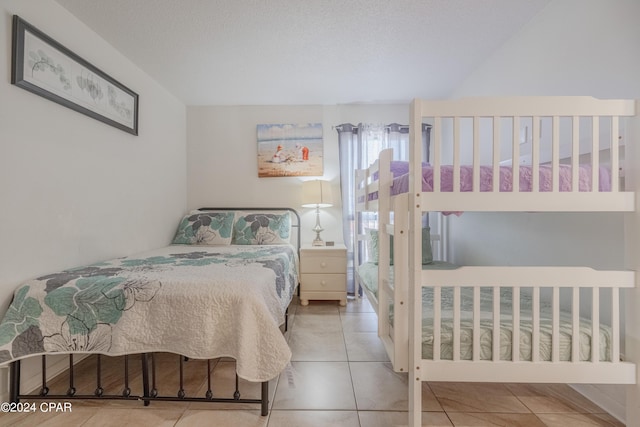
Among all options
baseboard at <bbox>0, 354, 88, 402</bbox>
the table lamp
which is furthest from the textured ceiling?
baseboard at <bbox>0, 354, 88, 402</bbox>

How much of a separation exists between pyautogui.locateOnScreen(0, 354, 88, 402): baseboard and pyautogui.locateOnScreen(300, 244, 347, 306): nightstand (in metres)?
1.84

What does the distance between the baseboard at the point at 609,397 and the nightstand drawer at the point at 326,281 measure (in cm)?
186

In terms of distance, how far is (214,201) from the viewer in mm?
3531

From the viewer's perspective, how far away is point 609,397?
4.82 feet

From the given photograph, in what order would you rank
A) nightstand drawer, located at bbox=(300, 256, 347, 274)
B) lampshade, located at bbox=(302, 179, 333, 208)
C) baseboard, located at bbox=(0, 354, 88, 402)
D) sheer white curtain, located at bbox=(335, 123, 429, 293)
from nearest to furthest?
baseboard, located at bbox=(0, 354, 88, 402) → nightstand drawer, located at bbox=(300, 256, 347, 274) → lampshade, located at bbox=(302, 179, 333, 208) → sheer white curtain, located at bbox=(335, 123, 429, 293)

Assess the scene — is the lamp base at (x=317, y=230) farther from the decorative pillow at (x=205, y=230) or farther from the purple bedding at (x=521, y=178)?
the purple bedding at (x=521, y=178)

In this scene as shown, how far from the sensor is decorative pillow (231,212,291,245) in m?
3.06

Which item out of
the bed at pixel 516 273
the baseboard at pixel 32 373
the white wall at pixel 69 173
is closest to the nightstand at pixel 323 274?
the white wall at pixel 69 173

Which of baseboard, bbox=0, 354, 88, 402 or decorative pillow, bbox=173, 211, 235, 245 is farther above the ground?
decorative pillow, bbox=173, 211, 235, 245

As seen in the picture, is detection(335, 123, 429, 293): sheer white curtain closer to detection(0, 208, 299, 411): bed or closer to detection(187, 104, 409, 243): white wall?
detection(187, 104, 409, 243): white wall

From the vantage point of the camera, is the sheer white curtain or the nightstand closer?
the nightstand

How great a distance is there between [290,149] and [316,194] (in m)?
0.67

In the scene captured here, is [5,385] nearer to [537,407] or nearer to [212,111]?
[537,407]

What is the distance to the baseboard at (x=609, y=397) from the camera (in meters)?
1.41
